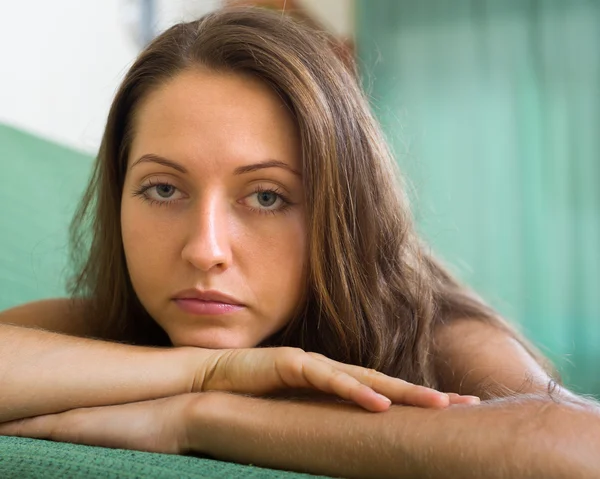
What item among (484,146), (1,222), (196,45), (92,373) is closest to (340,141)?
(196,45)

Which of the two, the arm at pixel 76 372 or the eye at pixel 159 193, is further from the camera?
the eye at pixel 159 193

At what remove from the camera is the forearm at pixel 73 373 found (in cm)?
72

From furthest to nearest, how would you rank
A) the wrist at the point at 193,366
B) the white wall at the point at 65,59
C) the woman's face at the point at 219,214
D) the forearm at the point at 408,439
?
the white wall at the point at 65,59, the woman's face at the point at 219,214, the wrist at the point at 193,366, the forearm at the point at 408,439

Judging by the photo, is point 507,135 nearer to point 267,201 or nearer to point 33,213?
point 33,213

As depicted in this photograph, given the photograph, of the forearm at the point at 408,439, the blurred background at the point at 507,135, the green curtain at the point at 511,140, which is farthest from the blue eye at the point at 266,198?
the green curtain at the point at 511,140

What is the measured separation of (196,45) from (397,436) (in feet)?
2.36

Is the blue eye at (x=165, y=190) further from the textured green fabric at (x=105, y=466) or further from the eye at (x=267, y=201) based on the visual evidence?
the textured green fabric at (x=105, y=466)

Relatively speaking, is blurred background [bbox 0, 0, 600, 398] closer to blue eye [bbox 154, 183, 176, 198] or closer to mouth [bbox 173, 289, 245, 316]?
blue eye [bbox 154, 183, 176, 198]

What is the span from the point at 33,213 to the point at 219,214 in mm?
831

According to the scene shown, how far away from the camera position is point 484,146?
3.45 m

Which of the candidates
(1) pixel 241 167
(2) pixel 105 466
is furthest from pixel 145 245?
(2) pixel 105 466

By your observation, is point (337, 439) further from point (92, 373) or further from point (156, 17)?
point (156, 17)

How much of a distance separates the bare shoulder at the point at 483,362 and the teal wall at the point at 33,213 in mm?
874

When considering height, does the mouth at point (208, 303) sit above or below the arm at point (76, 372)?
above
